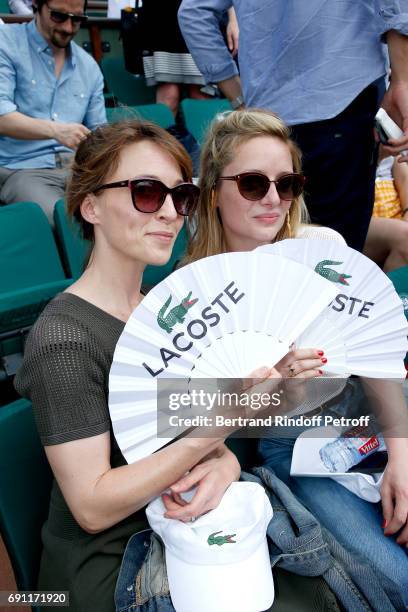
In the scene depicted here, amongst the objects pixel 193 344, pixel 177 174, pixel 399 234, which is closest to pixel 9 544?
pixel 193 344

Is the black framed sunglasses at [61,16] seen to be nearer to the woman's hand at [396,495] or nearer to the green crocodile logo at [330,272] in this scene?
the green crocodile logo at [330,272]

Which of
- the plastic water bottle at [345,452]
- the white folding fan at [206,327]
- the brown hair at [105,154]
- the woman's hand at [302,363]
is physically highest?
the brown hair at [105,154]

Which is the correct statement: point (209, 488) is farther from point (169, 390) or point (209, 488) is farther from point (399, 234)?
point (399, 234)

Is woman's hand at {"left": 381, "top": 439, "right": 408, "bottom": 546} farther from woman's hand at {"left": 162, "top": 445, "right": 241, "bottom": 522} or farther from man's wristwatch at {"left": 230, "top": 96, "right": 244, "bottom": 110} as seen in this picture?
man's wristwatch at {"left": 230, "top": 96, "right": 244, "bottom": 110}

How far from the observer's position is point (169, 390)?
3.26 ft

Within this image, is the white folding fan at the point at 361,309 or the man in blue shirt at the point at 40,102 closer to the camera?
the white folding fan at the point at 361,309

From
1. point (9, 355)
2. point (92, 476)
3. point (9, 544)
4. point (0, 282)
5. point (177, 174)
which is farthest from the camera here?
point (0, 282)

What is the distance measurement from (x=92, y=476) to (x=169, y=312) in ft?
1.03

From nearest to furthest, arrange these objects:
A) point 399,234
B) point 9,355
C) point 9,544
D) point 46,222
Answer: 1. point 9,544
2. point 9,355
3. point 46,222
4. point 399,234

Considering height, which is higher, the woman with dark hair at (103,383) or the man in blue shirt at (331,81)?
the man in blue shirt at (331,81)

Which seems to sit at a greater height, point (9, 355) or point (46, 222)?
point (46, 222)

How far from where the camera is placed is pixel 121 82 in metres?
5.14

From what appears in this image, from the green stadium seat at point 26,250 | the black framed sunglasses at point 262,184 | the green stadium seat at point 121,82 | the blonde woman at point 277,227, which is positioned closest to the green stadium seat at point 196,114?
the green stadium seat at point 121,82

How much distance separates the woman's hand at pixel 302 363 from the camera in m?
1.03
